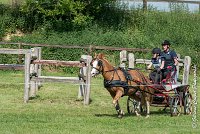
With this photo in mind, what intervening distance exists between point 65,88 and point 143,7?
15.4m

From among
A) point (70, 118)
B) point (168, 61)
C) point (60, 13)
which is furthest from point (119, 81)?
point (60, 13)

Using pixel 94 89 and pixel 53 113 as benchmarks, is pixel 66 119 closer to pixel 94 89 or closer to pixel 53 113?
pixel 53 113

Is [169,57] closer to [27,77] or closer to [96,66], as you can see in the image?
[96,66]

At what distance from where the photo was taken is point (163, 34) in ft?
108

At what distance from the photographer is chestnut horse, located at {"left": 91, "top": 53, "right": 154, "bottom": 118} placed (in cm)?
1499

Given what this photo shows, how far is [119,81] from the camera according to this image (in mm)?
15070

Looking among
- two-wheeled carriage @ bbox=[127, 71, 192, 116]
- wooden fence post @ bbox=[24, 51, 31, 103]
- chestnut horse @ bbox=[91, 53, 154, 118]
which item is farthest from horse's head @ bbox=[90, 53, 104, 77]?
wooden fence post @ bbox=[24, 51, 31, 103]

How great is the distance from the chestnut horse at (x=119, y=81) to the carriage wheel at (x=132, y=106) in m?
0.33

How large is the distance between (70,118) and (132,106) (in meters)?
2.75

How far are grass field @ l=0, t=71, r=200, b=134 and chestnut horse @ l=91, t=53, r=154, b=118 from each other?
22.1 inches

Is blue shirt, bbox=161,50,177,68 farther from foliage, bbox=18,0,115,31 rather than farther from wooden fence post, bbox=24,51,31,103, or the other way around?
foliage, bbox=18,0,115,31

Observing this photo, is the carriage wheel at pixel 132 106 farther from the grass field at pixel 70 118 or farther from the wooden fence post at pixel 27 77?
the wooden fence post at pixel 27 77

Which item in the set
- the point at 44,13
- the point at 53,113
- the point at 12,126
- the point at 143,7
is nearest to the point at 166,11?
the point at 143,7

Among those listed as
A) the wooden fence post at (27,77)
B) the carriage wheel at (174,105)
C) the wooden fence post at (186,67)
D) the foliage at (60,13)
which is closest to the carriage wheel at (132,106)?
the carriage wheel at (174,105)
